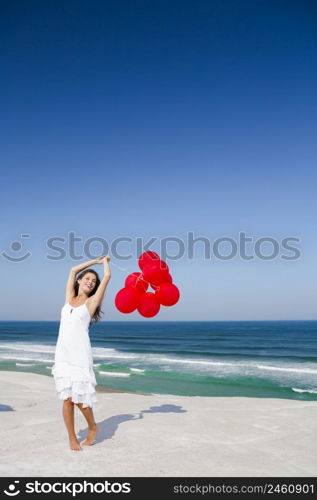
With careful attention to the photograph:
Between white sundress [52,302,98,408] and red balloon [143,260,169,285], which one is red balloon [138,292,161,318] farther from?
white sundress [52,302,98,408]

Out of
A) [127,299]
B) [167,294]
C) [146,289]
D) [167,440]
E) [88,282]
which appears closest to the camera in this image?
[88,282]

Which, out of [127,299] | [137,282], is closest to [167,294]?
[137,282]

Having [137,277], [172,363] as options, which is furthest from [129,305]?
[172,363]

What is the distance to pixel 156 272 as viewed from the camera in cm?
636

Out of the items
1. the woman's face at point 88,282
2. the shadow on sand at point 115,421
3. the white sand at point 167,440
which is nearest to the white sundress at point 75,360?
the woman's face at point 88,282

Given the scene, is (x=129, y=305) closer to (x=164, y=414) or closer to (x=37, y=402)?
(x=164, y=414)

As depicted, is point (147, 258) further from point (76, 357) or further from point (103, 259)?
point (76, 357)

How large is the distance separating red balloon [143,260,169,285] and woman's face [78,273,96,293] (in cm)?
161

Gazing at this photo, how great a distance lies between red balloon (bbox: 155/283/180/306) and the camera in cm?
642

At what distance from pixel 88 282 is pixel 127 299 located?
1.54 meters

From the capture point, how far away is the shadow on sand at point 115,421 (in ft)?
18.1
